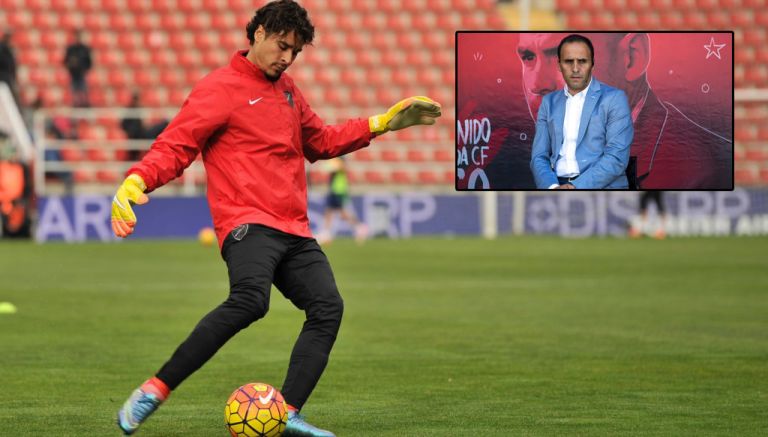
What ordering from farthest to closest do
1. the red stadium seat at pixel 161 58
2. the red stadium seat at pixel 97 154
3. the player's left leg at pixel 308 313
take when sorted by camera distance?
1. the red stadium seat at pixel 161 58
2. the red stadium seat at pixel 97 154
3. the player's left leg at pixel 308 313

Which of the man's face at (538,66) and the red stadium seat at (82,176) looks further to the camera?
the red stadium seat at (82,176)

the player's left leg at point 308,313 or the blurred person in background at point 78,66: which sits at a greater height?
the blurred person in background at point 78,66

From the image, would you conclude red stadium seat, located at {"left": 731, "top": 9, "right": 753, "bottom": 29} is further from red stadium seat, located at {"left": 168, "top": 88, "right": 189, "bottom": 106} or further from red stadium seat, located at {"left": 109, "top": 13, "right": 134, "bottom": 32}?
red stadium seat, located at {"left": 109, "top": 13, "right": 134, "bottom": 32}

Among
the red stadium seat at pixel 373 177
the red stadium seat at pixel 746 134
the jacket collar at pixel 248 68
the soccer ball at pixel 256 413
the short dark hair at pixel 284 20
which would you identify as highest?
the short dark hair at pixel 284 20

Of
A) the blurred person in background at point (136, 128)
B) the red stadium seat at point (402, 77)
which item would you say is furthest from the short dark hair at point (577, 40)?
the red stadium seat at point (402, 77)

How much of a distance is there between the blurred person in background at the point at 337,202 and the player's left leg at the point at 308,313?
19.9 metres

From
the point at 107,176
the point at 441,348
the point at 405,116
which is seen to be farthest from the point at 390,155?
the point at 405,116

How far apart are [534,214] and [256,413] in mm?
24512

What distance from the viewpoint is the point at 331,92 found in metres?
34.7

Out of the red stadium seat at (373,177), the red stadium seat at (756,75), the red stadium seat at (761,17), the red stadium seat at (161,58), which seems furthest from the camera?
the red stadium seat at (761,17)

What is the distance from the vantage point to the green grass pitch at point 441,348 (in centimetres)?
814

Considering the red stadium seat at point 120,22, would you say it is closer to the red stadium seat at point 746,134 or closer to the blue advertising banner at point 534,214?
the blue advertising banner at point 534,214

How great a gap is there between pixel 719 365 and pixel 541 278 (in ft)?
27.9

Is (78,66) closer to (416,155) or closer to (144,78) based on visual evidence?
(144,78)
